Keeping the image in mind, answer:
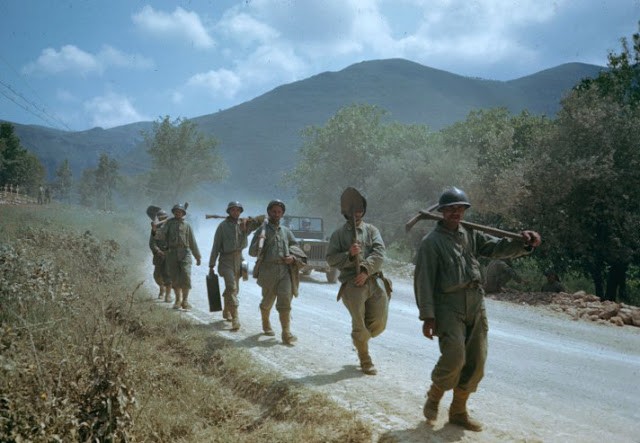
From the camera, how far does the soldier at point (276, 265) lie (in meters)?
7.75

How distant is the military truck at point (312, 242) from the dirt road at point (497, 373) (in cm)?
554

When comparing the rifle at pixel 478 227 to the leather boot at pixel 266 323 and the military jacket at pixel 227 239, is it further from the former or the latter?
the military jacket at pixel 227 239

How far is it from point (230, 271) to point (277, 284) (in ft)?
5.09

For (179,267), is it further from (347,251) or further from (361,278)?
(361,278)

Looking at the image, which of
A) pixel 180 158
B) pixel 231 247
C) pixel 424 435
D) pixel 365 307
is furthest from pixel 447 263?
pixel 180 158

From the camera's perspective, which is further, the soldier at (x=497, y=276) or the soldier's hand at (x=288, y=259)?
the soldier at (x=497, y=276)

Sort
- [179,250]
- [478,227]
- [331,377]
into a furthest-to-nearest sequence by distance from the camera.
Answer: [179,250] → [331,377] → [478,227]

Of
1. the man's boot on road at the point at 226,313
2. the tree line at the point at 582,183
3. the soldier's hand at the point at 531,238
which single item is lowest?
the man's boot on road at the point at 226,313

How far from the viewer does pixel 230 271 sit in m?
9.13

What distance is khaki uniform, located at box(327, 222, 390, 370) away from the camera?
5984mm

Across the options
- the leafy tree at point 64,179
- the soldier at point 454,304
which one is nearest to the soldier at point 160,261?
the soldier at point 454,304

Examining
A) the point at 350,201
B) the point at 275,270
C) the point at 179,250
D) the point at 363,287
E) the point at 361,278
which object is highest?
the point at 350,201

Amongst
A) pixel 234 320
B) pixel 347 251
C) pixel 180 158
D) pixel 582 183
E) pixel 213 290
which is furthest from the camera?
pixel 180 158

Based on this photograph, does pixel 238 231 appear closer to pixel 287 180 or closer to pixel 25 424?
pixel 25 424
